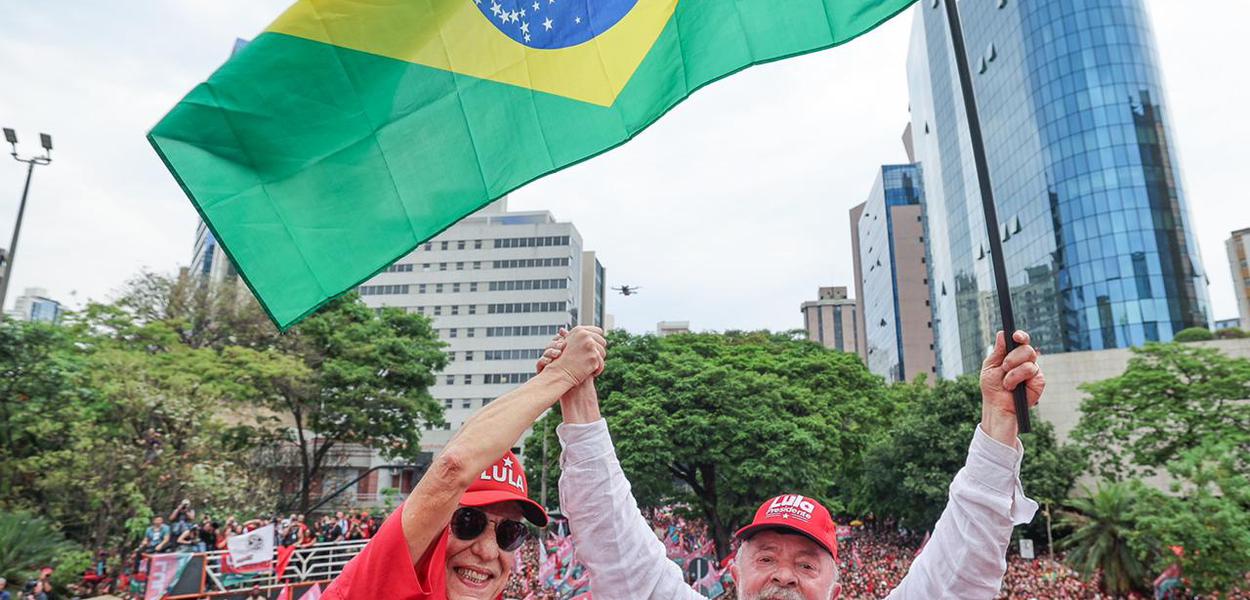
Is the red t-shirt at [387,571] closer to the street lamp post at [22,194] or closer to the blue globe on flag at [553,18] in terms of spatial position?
the blue globe on flag at [553,18]

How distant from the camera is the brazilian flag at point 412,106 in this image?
2.91 metres

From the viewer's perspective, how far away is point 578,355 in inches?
88.4

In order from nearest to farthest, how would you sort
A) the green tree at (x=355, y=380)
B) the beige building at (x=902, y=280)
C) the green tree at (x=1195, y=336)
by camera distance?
the green tree at (x=355, y=380) → the green tree at (x=1195, y=336) → the beige building at (x=902, y=280)

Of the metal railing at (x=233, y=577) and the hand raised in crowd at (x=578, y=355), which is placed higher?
the hand raised in crowd at (x=578, y=355)

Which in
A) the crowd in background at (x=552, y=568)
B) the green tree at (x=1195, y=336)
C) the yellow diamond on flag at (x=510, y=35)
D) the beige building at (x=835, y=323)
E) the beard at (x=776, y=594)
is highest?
the beige building at (x=835, y=323)

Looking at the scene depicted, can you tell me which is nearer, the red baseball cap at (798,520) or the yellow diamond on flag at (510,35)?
the red baseball cap at (798,520)

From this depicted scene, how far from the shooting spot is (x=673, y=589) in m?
2.41

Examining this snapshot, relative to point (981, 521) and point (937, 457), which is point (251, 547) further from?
point (937, 457)

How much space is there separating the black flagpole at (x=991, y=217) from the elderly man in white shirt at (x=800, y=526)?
0.09 feet

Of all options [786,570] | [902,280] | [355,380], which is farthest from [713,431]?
[902,280]

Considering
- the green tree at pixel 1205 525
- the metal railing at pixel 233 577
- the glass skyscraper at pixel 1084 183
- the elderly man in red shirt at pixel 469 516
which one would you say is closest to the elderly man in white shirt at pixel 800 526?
the elderly man in red shirt at pixel 469 516

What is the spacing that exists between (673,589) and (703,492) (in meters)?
24.1

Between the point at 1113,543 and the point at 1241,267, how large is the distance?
2695 inches

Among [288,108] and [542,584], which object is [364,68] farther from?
[542,584]
